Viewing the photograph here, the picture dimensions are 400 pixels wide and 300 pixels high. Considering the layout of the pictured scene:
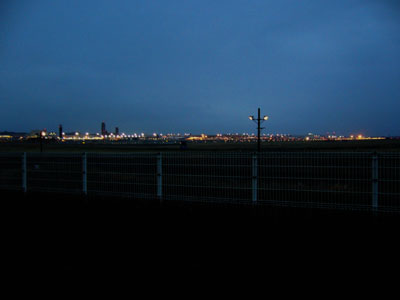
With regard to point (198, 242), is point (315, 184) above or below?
above

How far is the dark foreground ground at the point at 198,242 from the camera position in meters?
4.68

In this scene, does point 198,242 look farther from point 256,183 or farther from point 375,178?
point 375,178

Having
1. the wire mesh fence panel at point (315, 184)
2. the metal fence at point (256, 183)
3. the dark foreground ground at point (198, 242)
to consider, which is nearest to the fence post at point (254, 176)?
the metal fence at point (256, 183)

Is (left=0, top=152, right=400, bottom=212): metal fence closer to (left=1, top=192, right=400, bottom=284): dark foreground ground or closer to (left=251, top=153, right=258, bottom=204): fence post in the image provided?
(left=251, top=153, right=258, bottom=204): fence post

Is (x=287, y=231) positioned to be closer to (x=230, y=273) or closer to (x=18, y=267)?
(x=230, y=273)

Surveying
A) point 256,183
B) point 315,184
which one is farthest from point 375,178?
point 256,183

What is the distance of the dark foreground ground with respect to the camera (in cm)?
468

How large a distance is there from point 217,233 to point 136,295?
2998 millimetres

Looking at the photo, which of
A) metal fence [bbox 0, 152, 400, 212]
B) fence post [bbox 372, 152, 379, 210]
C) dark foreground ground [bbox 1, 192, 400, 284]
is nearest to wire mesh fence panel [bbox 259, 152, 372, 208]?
metal fence [bbox 0, 152, 400, 212]

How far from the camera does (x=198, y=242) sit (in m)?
6.05

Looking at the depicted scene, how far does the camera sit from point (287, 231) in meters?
6.75

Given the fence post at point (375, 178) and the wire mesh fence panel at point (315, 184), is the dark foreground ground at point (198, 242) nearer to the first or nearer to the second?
the fence post at point (375, 178)

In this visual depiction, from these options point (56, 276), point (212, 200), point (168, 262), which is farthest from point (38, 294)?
point (212, 200)

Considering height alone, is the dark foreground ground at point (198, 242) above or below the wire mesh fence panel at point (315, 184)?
below
